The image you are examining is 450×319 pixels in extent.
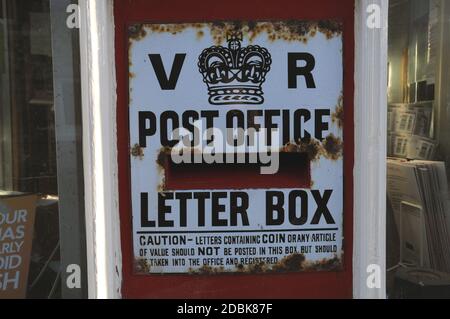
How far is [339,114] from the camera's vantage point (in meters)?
2.55

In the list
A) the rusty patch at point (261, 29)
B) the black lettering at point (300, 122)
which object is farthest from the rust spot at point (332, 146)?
the rusty patch at point (261, 29)

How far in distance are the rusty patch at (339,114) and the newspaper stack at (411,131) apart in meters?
0.49

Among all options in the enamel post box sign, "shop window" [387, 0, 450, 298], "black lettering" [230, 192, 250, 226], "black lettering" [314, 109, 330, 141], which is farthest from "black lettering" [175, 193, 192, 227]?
"shop window" [387, 0, 450, 298]

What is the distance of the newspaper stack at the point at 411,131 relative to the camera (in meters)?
2.93

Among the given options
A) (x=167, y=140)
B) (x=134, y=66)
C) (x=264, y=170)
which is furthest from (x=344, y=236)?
(x=134, y=66)

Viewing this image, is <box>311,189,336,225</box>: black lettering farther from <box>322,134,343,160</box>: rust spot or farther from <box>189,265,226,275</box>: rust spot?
<box>189,265,226,275</box>: rust spot

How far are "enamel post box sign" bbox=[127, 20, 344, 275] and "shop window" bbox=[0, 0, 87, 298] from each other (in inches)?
16.4

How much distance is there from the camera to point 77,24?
266 cm

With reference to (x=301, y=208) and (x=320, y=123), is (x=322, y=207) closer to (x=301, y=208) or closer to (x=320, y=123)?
(x=301, y=208)

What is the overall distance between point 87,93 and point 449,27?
230 centimetres

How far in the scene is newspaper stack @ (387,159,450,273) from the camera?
9.79 ft

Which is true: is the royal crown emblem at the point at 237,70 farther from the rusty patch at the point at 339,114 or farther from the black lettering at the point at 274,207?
the black lettering at the point at 274,207
